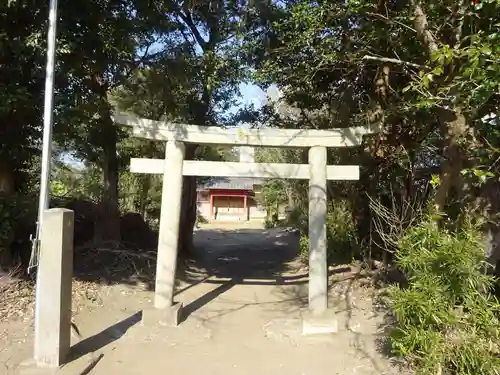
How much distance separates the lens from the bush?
460 cm

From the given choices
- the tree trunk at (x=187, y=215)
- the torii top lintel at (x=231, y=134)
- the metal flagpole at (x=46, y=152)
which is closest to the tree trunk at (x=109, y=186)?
the tree trunk at (x=187, y=215)

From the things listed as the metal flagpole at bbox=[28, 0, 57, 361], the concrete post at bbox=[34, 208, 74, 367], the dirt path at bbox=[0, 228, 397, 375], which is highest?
the metal flagpole at bbox=[28, 0, 57, 361]

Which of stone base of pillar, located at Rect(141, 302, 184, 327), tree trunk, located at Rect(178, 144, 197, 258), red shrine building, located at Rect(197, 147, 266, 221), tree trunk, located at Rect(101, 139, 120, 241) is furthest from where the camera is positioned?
red shrine building, located at Rect(197, 147, 266, 221)

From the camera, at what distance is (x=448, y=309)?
4.78 meters

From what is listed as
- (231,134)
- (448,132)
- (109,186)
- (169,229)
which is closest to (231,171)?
(231,134)

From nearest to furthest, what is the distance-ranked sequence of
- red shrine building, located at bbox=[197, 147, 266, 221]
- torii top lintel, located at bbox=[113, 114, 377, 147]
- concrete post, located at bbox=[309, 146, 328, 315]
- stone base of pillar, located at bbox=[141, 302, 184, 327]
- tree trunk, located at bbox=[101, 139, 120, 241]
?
stone base of pillar, located at bbox=[141, 302, 184, 327]
concrete post, located at bbox=[309, 146, 328, 315]
torii top lintel, located at bbox=[113, 114, 377, 147]
tree trunk, located at bbox=[101, 139, 120, 241]
red shrine building, located at bbox=[197, 147, 266, 221]

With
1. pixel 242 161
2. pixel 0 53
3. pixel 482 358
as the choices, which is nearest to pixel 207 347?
pixel 242 161

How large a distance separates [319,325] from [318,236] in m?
1.28

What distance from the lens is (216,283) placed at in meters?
10.0

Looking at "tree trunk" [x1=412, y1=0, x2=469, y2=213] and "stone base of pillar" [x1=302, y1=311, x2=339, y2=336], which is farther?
"stone base of pillar" [x1=302, y1=311, x2=339, y2=336]

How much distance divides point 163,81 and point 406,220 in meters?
5.51

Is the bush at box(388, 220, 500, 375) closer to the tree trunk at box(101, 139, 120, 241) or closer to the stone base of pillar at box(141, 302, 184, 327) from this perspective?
the stone base of pillar at box(141, 302, 184, 327)

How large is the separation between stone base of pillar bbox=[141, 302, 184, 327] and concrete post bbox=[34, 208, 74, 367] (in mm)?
1757

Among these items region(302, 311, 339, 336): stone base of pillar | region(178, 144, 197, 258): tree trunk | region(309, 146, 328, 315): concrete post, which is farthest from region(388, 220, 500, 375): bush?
region(178, 144, 197, 258): tree trunk
